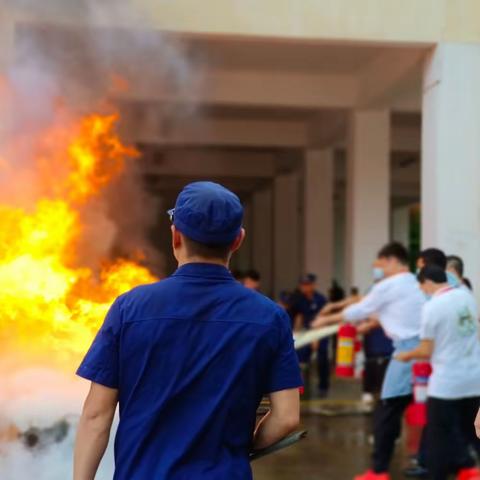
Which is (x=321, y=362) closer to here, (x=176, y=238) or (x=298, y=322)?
(x=298, y=322)

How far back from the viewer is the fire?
444cm

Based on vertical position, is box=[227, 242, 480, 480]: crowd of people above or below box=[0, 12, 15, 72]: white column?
below

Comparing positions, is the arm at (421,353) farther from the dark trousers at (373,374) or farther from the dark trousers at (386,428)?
the dark trousers at (373,374)

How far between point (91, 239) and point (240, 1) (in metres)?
2.98

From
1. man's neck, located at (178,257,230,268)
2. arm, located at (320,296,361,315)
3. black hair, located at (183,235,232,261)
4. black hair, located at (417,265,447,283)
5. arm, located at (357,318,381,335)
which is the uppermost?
black hair, located at (183,235,232,261)

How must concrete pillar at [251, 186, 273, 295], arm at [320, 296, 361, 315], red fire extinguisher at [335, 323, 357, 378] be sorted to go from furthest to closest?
concrete pillar at [251, 186, 273, 295], arm at [320, 296, 361, 315], red fire extinguisher at [335, 323, 357, 378]

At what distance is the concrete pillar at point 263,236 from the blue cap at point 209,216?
21.5 meters

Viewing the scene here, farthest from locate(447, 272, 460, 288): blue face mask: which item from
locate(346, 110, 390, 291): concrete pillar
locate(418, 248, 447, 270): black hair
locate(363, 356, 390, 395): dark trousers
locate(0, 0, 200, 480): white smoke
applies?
locate(346, 110, 390, 291): concrete pillar

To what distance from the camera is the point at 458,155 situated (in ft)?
30.7

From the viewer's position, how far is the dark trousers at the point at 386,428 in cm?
615

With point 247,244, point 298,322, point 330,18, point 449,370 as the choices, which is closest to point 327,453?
point 449,370

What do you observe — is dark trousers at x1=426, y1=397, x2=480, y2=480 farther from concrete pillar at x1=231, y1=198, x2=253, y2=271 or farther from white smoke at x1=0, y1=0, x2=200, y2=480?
concrete pillar at x1=231, y1=198, x2=253, y2=271

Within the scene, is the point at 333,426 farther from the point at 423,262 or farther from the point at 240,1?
the point at 240,1

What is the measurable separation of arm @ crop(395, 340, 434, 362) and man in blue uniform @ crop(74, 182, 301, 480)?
3392mm
